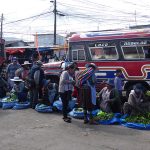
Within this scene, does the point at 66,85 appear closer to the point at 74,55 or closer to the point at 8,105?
the point at 8,105

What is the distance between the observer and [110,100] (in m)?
10.1

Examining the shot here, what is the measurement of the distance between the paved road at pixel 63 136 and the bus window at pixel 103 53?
3951mm

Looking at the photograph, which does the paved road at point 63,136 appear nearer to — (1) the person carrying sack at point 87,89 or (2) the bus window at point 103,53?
(1) the person carrying sack at point 87,89

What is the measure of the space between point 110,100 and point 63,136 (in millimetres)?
2416

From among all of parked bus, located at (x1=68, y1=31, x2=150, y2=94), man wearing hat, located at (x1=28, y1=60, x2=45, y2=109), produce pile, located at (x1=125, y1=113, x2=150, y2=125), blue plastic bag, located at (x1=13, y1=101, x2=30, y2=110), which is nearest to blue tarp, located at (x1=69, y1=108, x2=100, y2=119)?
produce pile, located at (x1=125, y1=113, x2=150, y2=125)

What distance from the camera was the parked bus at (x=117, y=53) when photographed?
40.7 ft

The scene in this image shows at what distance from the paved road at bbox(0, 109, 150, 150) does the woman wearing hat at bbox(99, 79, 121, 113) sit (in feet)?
2.87

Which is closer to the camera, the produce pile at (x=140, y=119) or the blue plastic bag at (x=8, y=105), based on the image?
the produce pile at (x=140, y=119)

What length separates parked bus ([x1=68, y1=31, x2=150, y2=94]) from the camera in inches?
488

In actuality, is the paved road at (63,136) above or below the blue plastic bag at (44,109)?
below

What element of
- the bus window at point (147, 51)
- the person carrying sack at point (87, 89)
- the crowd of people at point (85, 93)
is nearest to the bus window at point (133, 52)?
the bus window at point (147, 51)

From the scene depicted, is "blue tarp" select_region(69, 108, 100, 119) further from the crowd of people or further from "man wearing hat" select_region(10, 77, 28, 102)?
"man wearing hat" select_region(10, 77, 28, 102)

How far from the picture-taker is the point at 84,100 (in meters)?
9.48

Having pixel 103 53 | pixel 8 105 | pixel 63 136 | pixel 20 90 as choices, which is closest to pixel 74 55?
pixel 103 53
